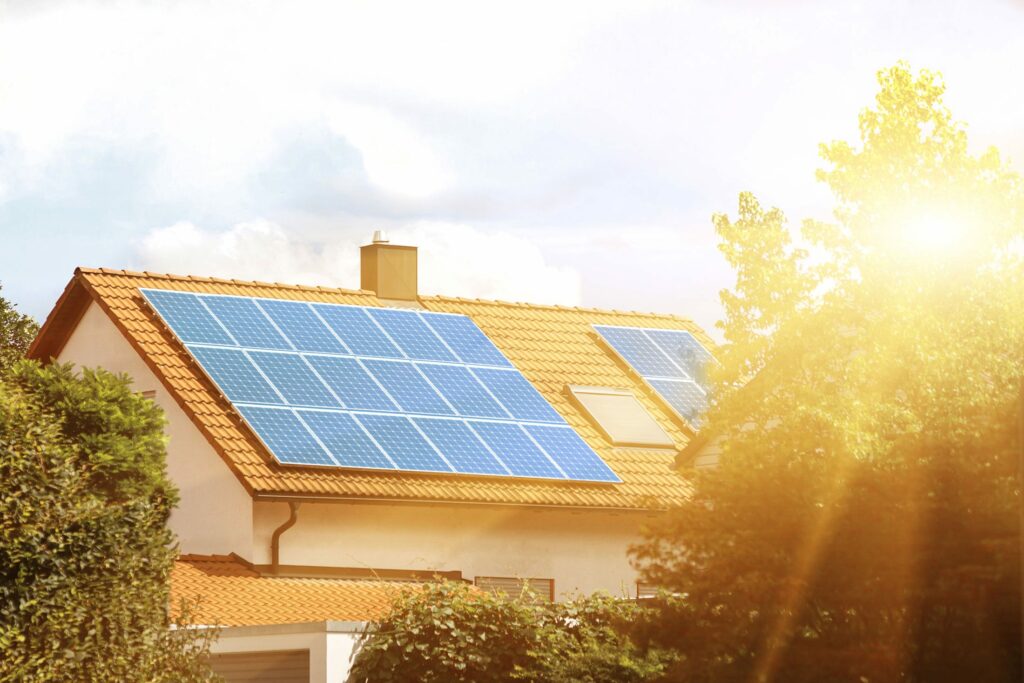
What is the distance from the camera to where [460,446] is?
32000mm

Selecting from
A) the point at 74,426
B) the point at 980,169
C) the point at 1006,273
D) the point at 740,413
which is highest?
the point at 980,169

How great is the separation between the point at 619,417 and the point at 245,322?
7676 mm

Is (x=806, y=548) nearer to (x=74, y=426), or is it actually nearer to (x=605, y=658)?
(x=605, y=658)

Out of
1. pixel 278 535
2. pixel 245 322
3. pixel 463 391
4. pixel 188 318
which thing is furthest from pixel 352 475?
pixel 188 318

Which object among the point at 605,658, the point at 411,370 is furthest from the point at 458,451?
the point at 605,658

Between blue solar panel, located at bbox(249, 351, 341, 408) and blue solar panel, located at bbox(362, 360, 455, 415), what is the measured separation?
4.62 feet

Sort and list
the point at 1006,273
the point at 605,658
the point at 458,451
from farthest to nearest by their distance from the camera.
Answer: the point at 458,451, the point at 1006,273, the point at 605,658

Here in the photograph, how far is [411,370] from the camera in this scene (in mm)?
33969

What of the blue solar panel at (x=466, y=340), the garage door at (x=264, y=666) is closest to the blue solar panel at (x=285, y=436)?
the garage door at (x=264, y=666)

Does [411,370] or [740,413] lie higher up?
[411,370]

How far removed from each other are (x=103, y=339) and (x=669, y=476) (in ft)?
36.5

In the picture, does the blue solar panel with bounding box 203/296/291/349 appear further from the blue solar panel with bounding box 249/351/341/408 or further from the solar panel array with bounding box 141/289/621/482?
the blue solar panel with bounding box 249/351/341/408

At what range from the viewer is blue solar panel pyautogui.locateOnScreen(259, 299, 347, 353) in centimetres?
3359

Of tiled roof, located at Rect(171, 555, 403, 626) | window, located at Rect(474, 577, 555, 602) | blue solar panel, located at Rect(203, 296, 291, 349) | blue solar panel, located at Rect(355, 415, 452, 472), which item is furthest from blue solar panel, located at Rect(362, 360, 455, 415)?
tiled roof, located at Rect(171, 555, 403, 626)
